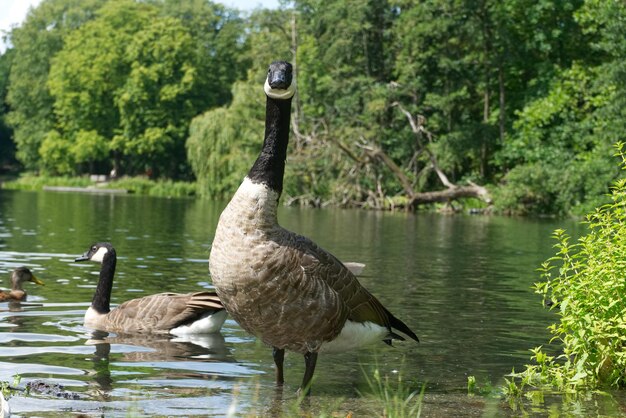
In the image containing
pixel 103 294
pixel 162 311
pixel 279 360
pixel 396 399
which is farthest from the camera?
pixel 103 294

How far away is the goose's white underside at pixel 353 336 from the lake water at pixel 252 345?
0.25 meters

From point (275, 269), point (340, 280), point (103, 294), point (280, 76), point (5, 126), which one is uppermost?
point (5, 126)

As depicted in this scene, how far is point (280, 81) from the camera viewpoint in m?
7.62

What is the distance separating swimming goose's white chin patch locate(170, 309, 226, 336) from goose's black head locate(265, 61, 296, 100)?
460 cm

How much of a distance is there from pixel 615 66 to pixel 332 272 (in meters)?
40.1

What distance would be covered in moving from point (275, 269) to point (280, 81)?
1.48 meters

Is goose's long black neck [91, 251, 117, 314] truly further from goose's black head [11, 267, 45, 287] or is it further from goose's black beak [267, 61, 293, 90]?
goose's black beak [267, 61, 293, 90]

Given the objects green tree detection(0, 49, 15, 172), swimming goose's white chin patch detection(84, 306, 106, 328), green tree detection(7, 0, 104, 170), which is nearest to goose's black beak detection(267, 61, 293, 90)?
swimming goose's white chin patch detection(84, 306, 106, 328)

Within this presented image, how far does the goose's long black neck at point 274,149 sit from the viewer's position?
7687 mm

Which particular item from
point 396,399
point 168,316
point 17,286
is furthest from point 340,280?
point 17,286

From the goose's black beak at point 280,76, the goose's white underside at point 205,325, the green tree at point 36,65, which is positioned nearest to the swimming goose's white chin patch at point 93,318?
the goose's white underside at point 205,325

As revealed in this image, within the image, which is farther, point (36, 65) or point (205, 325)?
point (36, 65)

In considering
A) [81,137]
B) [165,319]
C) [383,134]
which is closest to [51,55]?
[81,137]

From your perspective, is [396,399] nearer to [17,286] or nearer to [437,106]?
[17,286]
